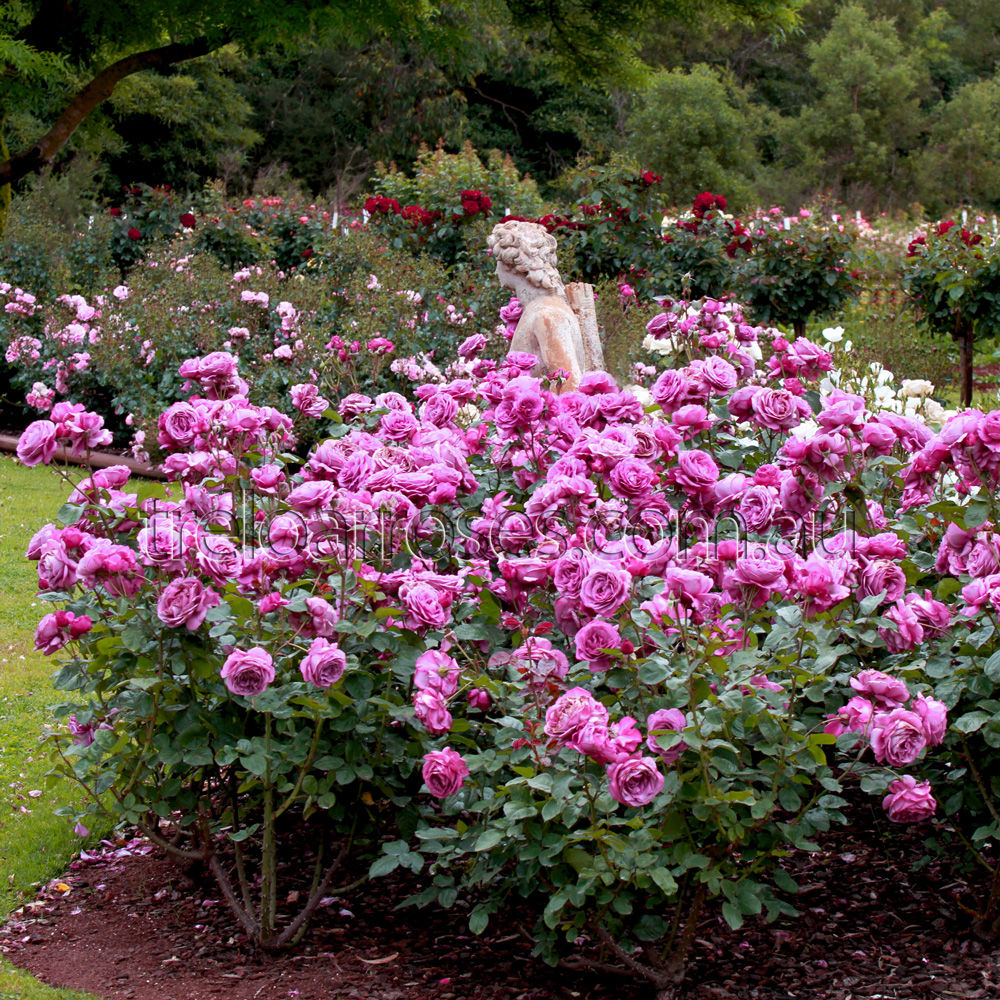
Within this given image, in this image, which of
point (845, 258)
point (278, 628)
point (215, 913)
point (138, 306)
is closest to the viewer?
point (278, 628)

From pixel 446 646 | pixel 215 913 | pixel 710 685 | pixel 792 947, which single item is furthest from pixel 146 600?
pixel 792 947

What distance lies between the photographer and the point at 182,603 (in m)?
2.04

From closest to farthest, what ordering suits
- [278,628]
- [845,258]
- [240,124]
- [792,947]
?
[278,628], [792,947], [845,258], [240,124]

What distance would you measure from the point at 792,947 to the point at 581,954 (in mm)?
439

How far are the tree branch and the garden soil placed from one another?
123 inches

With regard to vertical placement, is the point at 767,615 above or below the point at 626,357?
below

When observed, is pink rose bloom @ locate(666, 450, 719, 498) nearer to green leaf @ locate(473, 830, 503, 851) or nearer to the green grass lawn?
green leaf @ locate(473, 830, 503, 851)

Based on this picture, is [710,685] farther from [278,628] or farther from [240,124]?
[240,124]

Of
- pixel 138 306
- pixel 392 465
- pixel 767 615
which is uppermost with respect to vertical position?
pixel 138 306

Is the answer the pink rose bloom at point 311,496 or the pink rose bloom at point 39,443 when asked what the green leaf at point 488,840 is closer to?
the pink rose bloom at point 311,496

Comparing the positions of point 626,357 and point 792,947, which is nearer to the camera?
point 792,947

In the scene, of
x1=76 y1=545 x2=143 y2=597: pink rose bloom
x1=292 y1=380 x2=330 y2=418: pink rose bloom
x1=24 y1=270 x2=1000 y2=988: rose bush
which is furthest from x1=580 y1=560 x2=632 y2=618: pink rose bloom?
x1=292 y1=380 x2=330 y2=418: pink rose bloom

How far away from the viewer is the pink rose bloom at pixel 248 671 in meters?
1.93

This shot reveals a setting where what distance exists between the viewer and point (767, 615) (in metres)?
2.12
